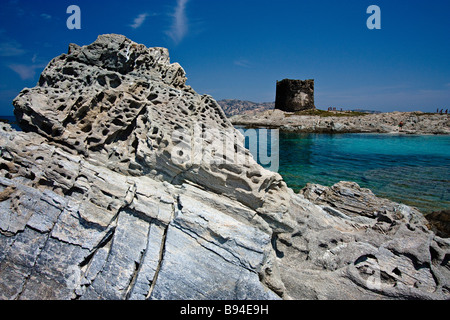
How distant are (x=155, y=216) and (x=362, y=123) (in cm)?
7442

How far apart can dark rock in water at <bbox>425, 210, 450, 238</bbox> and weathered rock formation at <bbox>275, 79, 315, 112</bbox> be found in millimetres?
82854

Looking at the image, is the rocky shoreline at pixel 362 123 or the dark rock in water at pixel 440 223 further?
the rocky shoreline at pixel 362 123

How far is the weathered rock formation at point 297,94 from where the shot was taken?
90.5m

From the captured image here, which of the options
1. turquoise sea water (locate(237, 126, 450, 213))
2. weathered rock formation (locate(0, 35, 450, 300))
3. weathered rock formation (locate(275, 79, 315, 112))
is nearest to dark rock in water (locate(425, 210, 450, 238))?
turquoise sea water (locate(237, 126, 450, 213))

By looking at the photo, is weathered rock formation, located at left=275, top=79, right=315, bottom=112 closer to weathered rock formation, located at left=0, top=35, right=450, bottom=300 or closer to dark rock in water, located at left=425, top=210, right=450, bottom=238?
dark rock in water, located at left=425, top=210, right=450, bottom=238

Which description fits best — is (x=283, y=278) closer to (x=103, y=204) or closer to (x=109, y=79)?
(x=103, y=204)

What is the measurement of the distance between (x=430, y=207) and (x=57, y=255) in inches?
669

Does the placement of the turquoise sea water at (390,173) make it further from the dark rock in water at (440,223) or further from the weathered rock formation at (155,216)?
the weathered rock formation at (155,216)

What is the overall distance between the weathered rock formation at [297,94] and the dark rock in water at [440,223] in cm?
8285

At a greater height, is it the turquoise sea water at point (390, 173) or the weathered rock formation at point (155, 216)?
the weathered rock formation at point (155, 216)

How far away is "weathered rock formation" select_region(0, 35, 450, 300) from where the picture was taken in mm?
5359

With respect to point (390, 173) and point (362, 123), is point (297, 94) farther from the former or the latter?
point (390, 173)

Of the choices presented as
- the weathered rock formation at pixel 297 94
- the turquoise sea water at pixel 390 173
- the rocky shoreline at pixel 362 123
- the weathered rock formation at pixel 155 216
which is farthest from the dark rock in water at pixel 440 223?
the weathered rock formation at pixel 297 94

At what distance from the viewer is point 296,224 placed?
727 centimetres
